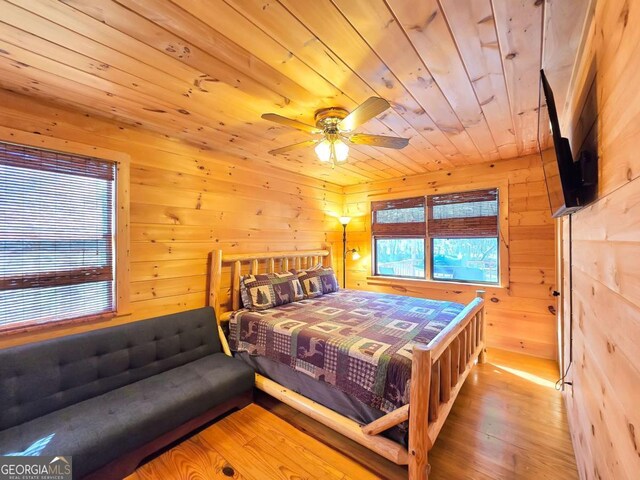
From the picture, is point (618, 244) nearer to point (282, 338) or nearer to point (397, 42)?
point (397, 42)

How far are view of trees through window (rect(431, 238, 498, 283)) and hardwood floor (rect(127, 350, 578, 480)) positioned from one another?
144 cm

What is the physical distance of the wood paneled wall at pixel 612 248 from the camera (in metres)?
0.68

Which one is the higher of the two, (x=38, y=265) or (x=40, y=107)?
(x=40, y=107)

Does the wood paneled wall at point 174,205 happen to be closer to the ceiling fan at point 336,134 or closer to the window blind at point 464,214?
the ceiling fan at point 336,134

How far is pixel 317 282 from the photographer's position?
340cm

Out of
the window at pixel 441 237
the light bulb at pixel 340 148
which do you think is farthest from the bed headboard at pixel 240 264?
the light bulb at pixel 340 148

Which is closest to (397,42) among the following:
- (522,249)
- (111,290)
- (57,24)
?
(57,24)

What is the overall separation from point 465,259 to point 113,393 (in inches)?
152

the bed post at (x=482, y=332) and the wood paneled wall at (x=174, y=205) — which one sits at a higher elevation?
the wood paneled wall at (x=174, y=205)

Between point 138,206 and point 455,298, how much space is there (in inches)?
146

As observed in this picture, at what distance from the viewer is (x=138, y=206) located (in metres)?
2.28

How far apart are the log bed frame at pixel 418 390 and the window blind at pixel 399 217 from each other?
139cm

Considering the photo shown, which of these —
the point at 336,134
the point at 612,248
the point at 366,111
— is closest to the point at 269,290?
the point at 336,134

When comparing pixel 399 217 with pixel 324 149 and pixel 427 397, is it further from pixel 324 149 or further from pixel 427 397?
pixel 427 397
